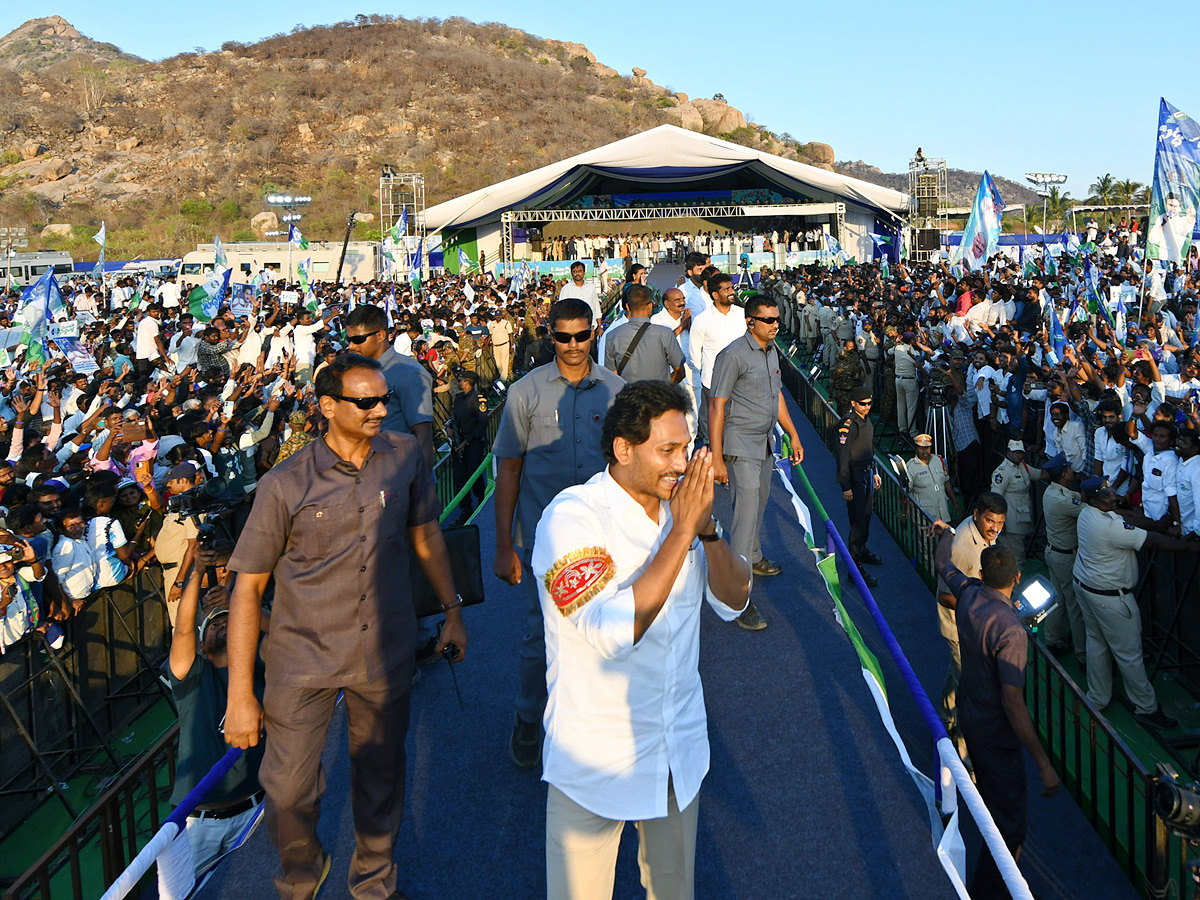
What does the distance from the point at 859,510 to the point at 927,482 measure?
80 cm

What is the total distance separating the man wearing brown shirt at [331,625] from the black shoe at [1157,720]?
516cm

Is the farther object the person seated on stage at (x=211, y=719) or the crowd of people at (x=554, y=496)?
the person seated on stage at (x=211, y=719)

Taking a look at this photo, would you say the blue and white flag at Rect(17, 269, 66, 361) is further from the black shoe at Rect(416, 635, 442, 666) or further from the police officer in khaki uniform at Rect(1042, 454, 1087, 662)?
the police officer in khaki uniform at Rect(1042, 454, 1087, 662)

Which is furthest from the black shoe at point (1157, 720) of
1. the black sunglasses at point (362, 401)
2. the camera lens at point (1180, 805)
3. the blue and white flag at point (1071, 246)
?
the blue and white flag at point (1071, 246)

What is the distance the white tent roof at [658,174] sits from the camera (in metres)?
38.4

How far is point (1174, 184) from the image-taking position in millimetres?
10625

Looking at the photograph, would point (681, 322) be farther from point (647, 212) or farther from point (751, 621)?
point (647, 212)

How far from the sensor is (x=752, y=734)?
4.55 metres

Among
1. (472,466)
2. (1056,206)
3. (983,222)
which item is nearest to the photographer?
(472,466)

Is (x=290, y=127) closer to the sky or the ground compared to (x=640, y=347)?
closer to the sky

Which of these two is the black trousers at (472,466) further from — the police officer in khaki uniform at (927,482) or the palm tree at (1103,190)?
the palm tree at (1103,190)

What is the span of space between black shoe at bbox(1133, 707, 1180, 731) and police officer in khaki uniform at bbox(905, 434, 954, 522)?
228cm

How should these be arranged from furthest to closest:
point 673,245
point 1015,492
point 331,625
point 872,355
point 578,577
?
point 673,245 → point 872,355 → point 1015,492 → point 331,625 → point 578,577

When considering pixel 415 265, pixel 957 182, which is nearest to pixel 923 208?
pixel 415 265
